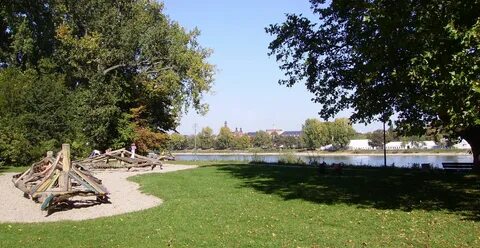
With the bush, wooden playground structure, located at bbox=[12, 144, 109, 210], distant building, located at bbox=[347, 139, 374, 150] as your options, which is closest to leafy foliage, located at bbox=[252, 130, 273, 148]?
distant building, located at bbox=[347, 139, 374, 150]

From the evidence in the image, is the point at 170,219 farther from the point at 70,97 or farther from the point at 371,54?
the point at 70,97

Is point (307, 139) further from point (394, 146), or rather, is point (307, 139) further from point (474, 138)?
point (474, 138)

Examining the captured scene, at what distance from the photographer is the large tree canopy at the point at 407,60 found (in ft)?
32.2

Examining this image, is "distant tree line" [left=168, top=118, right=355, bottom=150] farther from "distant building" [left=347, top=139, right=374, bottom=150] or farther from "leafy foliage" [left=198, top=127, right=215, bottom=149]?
"distant building" [left=347, top=139, right=374, bottom=150]

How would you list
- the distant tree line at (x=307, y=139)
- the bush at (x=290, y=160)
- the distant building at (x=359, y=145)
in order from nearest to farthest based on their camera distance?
the bush at (x=290, y=160), the distant tree line at (x=307, y=139), the distant building at (x=359, y=145)

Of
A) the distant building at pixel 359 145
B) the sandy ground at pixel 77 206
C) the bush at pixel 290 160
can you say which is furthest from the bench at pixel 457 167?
the distant building at pixel 359 145

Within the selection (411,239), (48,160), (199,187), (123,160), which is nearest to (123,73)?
(123,160)

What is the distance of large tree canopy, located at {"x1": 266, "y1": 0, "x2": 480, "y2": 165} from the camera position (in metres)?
9.81

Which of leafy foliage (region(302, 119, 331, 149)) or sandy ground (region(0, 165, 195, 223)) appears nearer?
sandy ground (region(0, 165, 195, 223))

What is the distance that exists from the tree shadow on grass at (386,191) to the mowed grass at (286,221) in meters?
0.03

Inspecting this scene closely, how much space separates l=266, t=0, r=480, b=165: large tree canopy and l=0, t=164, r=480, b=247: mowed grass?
7.33ft

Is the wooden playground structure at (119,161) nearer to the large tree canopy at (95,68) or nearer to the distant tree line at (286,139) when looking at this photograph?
the large tree canopy at (95,68)

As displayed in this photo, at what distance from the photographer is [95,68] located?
3931 cm

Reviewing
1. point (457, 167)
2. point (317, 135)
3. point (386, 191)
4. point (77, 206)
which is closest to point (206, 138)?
point (317, 135)
